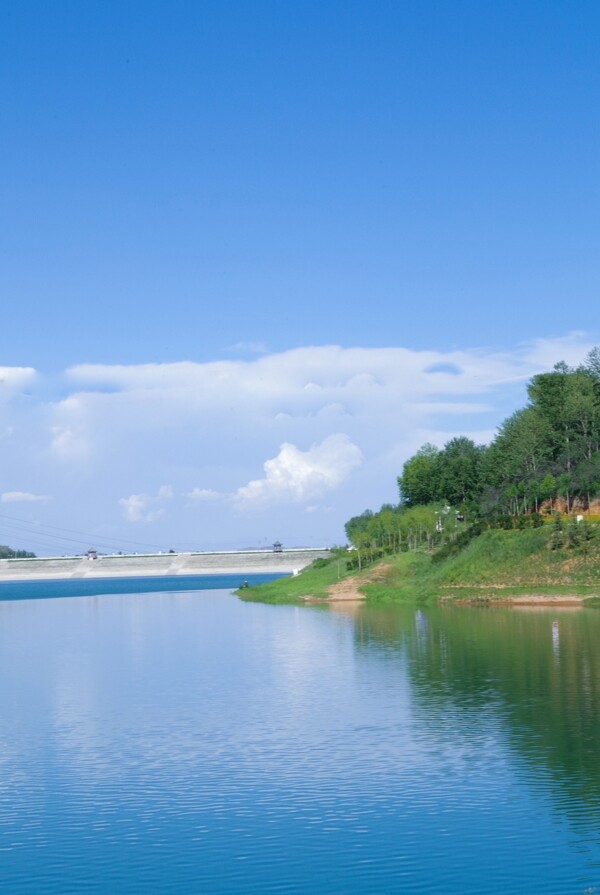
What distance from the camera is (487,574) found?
390 ft

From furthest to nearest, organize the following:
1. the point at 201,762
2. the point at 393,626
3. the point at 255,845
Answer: the point at 393,626 → the point at 201,762 → the point at 255,845

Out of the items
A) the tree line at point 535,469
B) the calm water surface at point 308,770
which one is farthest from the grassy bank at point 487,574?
the calm water surface at point 308,770

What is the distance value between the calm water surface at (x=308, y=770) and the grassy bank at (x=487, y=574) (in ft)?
116

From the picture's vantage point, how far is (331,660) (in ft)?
233

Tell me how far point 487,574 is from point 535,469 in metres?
41.3

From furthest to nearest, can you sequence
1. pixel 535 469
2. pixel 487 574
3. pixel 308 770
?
pixel 535 469
pixel 487 574
pixel 308 770

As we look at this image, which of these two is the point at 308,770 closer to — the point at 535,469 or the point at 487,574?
the point at 487,574

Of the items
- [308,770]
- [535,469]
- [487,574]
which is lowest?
[308,770]

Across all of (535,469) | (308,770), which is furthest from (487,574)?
(308,770)

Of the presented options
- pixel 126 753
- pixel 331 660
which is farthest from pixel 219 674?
pixel 126 753

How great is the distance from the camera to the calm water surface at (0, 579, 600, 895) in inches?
1113

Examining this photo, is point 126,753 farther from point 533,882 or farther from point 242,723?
point 533,882

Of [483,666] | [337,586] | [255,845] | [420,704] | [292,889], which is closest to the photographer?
[292,889]

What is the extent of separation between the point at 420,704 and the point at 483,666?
1376 cm
